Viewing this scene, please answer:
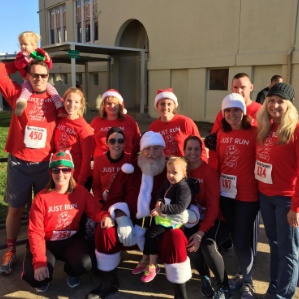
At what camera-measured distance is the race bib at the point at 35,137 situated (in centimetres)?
328

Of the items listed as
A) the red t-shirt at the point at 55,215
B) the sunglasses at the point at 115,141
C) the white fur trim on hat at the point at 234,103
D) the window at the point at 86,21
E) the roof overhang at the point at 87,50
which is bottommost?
the red t-shirt at the point at 55,215

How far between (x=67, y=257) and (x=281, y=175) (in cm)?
199

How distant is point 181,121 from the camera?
12.4ft

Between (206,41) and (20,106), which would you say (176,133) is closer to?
(20,106)

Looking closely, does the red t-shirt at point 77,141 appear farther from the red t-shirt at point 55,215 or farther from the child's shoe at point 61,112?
the red t-shirt at point 55,215

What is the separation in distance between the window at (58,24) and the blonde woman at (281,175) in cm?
2311

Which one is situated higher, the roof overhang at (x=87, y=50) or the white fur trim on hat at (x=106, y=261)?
the roof overhang at (x=87, y=50)

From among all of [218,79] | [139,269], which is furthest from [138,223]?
[218,79]

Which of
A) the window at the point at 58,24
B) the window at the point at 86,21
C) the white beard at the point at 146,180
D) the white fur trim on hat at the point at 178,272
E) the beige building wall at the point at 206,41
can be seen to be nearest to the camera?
the white fur trim on hat at the point at 178,272

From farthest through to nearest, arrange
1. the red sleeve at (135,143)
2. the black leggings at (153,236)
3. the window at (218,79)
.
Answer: the window at (218,79) < the red sleeve at (135,143) < the black leggings at (153,236)

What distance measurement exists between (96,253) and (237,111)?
1.78 metres

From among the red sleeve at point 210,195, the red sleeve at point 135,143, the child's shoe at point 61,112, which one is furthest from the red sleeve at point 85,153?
the red sleeve at point 210,195

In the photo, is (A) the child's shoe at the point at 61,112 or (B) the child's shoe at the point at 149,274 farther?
(A) the child's shoe at the point at 61,112

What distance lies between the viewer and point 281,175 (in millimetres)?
2617
